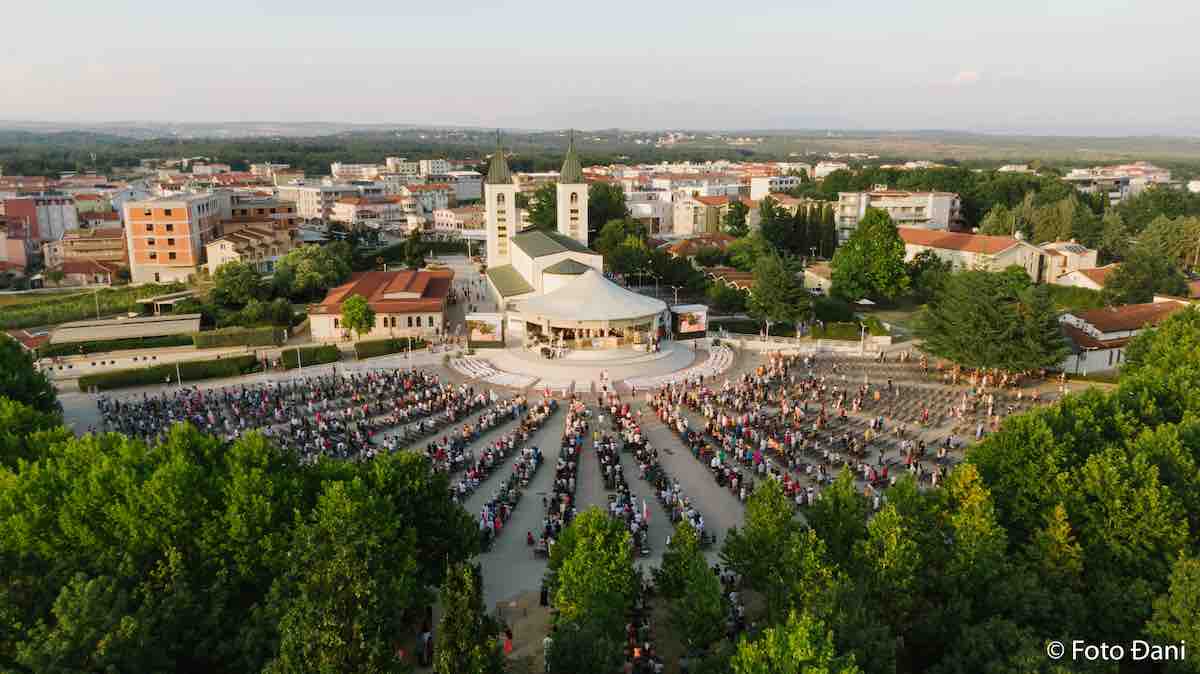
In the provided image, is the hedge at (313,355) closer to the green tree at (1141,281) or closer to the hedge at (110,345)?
the hedge at (110,345)

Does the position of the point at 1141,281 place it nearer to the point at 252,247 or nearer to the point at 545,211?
the point at 545,211

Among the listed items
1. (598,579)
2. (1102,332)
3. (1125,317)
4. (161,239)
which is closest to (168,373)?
(598,579)

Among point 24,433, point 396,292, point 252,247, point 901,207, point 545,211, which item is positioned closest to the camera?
point 24,433


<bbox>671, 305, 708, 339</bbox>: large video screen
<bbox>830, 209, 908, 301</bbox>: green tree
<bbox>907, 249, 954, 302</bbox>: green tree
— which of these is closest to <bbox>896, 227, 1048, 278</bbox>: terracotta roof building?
<bbox>907, 249, 954, 302</bbox>: green tree

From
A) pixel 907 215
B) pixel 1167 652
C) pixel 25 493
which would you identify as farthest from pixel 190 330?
pixel 907 215

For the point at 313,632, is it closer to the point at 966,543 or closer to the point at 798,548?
the point at 798,548

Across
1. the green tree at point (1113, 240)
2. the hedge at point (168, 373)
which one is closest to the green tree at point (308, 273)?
the hedge at point (168, 373)
